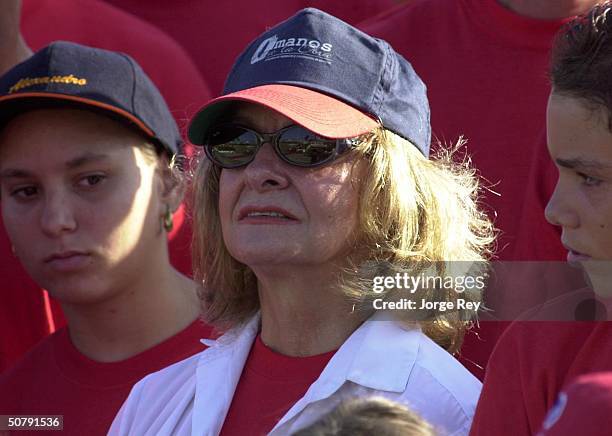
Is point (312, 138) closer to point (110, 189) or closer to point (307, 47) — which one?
point (307, 47)

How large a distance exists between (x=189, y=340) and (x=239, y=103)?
33.2 inches

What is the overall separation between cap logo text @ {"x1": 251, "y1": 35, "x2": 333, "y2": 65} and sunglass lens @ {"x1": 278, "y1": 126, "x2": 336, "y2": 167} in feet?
0.58

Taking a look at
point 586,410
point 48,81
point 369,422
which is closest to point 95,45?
point 48,81

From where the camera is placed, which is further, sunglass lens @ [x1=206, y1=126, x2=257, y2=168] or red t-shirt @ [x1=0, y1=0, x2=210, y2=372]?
red t-shirt @ [x1=0, y1=0, x2=210, y2=372]

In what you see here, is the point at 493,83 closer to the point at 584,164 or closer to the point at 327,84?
the point at 327,84

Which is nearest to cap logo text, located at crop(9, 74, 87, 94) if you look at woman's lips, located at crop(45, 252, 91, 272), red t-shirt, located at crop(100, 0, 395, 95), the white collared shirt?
woman's lips, located at crop(45, 252, 91, 272)

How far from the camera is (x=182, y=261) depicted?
→ 3.48m

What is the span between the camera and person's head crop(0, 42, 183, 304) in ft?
9.73

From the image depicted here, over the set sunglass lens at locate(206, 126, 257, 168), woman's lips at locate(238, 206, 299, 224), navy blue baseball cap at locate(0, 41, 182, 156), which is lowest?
woman's lips at locate(238, 206, 299, 224)

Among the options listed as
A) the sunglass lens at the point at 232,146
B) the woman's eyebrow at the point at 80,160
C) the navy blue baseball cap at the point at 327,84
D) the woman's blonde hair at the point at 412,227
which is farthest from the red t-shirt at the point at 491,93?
the woman's eyebrow at the point at 80,160

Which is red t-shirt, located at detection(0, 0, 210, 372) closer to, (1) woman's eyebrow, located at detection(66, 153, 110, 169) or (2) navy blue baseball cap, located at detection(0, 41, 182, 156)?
(2) navy blue baseball cap, located at detection(0, 41, 182, 156)

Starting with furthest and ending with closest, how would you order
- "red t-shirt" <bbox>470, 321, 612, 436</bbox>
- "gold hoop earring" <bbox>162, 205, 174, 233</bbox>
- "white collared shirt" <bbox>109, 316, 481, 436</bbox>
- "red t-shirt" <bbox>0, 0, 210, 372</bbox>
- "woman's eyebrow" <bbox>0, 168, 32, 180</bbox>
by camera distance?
"red t-shirt" <bbox>0, 0, 210, 372</bbox>
"gold hoop earring" <bbox>162, 205, 174, 233</bbox>
"woman's eyebrow" <bbox>0, 168, 32, 180</bbox>
"white collared shirt" <bbox>109, 316, 481, 436</bbox>
"red t-shirt" <bbox>470, 321, 612, 436</bbox>

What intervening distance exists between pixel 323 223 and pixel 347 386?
0.34m

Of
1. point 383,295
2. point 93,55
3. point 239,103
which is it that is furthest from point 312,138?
point 93,55
